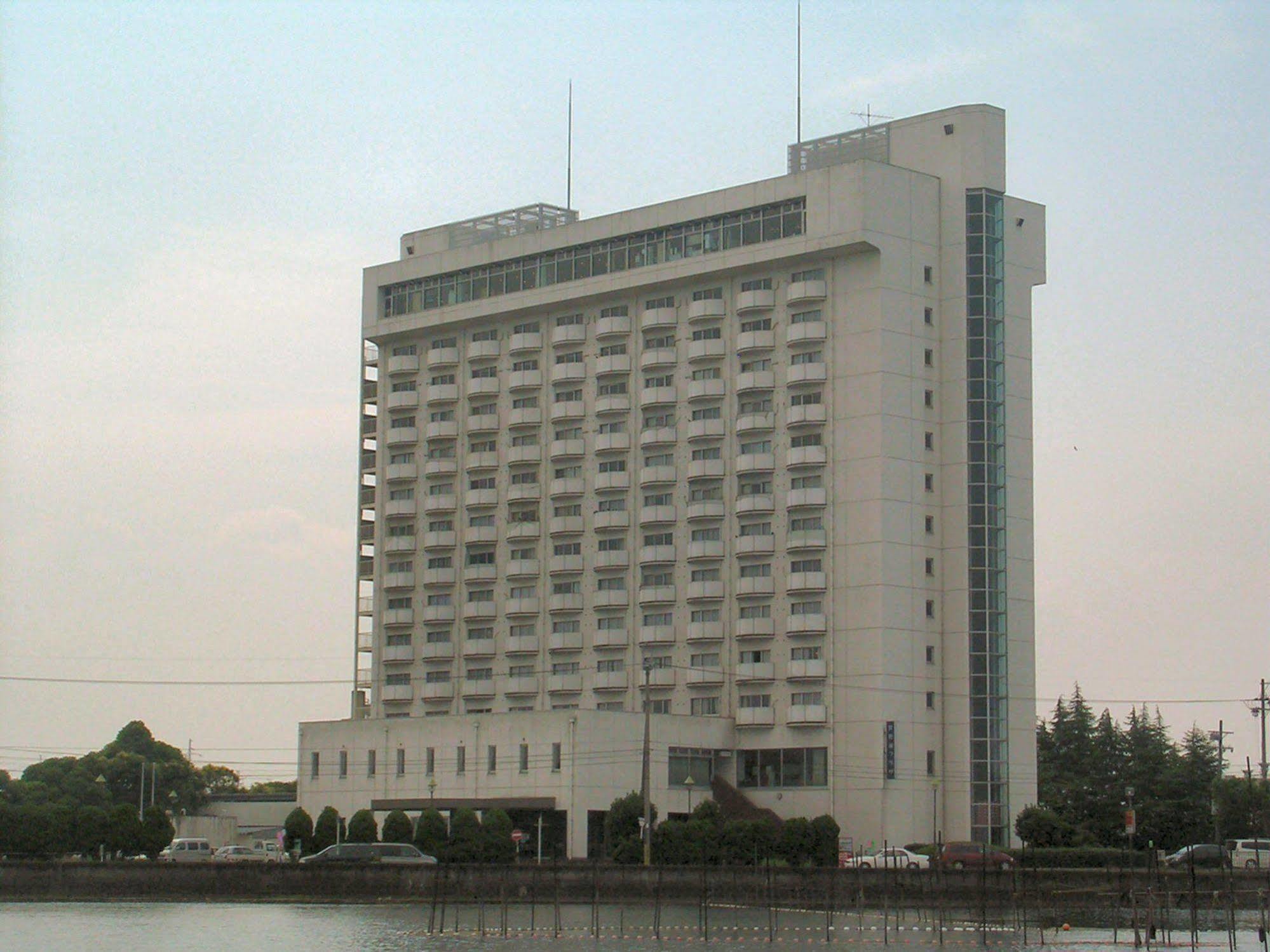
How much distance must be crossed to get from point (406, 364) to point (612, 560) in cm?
2755

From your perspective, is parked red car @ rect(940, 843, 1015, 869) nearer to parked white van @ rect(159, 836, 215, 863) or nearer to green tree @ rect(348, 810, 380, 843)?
green tree @ rect(348, 810, 380, 843)

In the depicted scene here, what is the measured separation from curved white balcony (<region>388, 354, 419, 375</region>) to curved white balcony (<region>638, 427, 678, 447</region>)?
990 inches

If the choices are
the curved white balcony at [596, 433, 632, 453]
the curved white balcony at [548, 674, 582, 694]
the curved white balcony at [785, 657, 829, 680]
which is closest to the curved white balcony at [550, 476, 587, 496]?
the curved white balcony at [596, 433, 632, 453]

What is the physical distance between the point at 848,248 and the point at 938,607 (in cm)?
2646

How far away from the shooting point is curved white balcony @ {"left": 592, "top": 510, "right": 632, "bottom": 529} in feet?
525

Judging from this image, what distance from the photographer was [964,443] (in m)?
149

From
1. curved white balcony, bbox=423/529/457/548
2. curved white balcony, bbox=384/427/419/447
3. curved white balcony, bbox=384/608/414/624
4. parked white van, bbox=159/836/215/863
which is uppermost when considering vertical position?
curved white balcony, bbox=384/427/419/447

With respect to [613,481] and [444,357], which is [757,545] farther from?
[444,357]

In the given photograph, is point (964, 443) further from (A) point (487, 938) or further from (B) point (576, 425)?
(A) point (487, 938)

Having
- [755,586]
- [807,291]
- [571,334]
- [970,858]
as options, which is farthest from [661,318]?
[970,858]

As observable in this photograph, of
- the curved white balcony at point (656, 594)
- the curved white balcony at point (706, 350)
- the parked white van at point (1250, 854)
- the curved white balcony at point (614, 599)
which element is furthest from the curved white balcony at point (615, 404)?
the parked white van at point (1250, 854)

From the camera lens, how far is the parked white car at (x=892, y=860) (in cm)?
12512

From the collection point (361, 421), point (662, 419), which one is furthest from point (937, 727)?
point (361, 421)

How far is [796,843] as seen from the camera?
Result: 13250 centimetres
